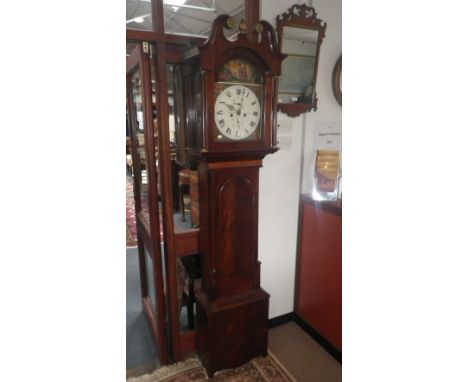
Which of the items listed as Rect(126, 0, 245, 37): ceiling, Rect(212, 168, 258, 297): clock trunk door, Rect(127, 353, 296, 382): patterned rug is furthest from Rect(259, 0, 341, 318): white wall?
Rect(126, 0, 245, 37): ceiling

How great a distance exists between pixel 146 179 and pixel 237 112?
2.36 feet

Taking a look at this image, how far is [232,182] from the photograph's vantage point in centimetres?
151

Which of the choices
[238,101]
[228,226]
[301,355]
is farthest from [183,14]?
[301,355]

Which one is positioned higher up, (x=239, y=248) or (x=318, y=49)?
(x=318, y=49)

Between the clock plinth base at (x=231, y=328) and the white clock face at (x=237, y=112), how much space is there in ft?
2.83

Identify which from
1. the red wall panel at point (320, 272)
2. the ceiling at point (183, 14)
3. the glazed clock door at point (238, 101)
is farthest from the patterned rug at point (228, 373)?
the ceiling at point (183, 14)

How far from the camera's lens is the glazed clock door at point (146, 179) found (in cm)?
150

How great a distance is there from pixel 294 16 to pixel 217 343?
1786mm

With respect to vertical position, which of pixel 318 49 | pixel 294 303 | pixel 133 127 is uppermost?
pixel 318 49

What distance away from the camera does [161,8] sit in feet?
4.59

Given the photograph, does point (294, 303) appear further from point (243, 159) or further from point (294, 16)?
point (294, 16)

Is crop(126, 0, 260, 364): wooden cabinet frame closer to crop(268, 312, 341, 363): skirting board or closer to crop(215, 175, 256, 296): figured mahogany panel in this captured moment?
crop(215, 175, 256, 296): figured mahogany panel
